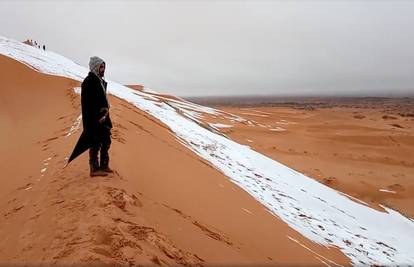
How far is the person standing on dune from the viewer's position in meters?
4.73

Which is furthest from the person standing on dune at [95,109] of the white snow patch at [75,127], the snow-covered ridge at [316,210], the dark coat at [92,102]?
the snow-covered ridge at [316,210]

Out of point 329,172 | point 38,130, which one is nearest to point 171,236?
point 38,130

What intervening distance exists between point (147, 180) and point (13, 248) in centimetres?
262

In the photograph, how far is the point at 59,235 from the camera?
11.1 feet

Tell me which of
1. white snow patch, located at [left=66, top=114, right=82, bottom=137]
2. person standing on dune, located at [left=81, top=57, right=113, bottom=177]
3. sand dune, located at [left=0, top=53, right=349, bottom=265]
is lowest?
sand dune, located at [left=0, top=53, right=349, bottom=265]

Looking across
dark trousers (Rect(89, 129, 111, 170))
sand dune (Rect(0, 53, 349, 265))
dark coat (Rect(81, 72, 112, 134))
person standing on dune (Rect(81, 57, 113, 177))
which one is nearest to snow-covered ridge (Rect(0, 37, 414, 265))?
sand dune (Rect(0, 53, 349, 265))

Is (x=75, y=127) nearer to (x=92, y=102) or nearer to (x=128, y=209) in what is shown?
(x=92, y=102)

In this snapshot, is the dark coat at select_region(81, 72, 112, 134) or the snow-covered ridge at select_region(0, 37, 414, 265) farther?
the snow-covered ridge at select_region(0, 37, 414, 265)

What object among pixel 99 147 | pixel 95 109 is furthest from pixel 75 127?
pixel 95 109

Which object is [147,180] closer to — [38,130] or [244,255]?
[244,255]

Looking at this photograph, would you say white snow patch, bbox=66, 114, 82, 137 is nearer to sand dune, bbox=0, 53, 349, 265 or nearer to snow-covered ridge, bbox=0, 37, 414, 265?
sand dune, bbox=0, 53, 349, 265

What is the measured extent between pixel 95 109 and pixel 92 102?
95 millimetres

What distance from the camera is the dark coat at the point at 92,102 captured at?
4746 mm

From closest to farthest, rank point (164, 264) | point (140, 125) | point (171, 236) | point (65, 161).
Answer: point (164, 264), point (171, 236), point (65, 161), point (140, 125)
